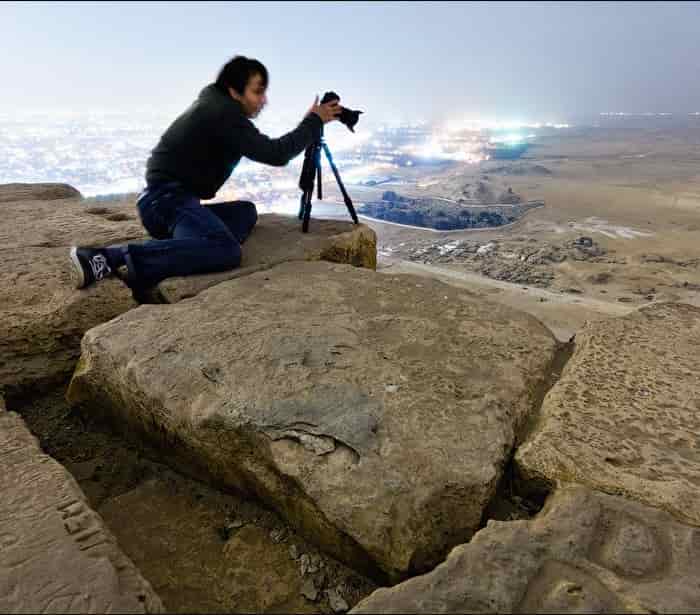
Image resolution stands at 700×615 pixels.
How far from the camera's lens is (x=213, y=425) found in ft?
5.17

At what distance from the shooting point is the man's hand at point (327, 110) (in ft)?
10.2

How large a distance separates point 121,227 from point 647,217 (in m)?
12.2

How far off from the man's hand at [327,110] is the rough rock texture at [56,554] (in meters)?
2.53

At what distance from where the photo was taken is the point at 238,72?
2.78 meters

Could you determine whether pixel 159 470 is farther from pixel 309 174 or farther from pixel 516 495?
pixel 309 174

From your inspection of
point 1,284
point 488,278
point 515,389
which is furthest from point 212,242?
point 488,278

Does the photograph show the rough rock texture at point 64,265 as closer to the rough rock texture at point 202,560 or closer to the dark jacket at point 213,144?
the dark jacket at point 213,144

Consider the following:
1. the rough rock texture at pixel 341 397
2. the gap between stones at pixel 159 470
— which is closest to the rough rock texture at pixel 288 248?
the rough rock texture at pixel 341 397

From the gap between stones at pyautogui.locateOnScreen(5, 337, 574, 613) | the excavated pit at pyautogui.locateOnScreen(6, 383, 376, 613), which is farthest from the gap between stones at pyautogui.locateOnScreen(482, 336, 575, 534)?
the excavated pit at pyautogui.locateOnScreen(6, 383, 376, 613)

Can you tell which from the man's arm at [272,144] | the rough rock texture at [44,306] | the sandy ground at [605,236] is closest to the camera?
the rough rock texture at [44,306]

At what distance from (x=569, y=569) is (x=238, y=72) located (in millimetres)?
2902

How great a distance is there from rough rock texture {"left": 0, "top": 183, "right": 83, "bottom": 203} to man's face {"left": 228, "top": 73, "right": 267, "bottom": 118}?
3049 mm

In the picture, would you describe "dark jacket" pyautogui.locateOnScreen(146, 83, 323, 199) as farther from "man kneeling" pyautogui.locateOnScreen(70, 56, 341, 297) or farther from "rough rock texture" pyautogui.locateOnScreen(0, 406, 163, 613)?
"rough rock texture" pyautogui.locateOnScreen(0, 406, 163, 613)

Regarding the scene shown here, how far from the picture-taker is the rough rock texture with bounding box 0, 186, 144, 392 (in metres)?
2.28
